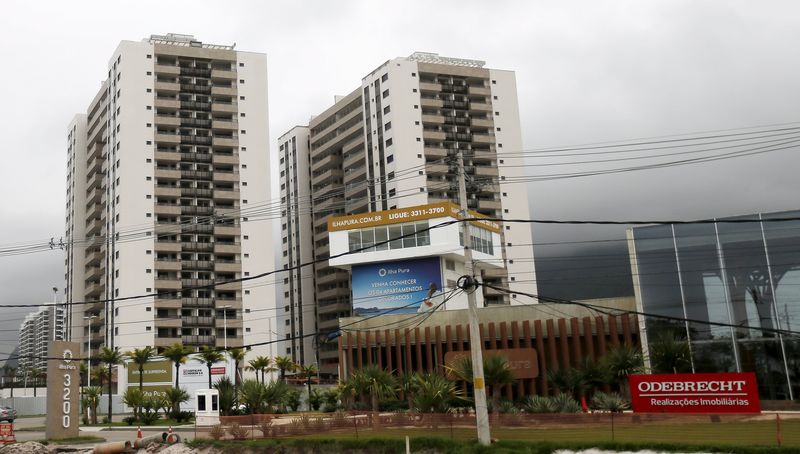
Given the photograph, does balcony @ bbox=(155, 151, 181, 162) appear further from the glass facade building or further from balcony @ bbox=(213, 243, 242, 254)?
the glass facade building

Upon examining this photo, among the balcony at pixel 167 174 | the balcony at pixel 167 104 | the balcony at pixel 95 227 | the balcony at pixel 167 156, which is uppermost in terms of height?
the balcony at pixel 167 104

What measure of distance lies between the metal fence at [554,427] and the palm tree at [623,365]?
890cm

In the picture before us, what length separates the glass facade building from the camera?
146 feet

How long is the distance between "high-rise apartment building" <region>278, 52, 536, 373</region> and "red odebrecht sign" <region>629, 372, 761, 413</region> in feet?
264

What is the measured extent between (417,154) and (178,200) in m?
38.6

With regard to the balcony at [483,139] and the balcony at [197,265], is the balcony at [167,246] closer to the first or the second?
the balcony at [197,265]

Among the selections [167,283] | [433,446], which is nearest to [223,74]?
[167,283]

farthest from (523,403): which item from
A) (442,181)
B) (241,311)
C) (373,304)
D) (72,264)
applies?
(72,264)

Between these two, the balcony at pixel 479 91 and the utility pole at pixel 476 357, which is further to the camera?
the balcony at pixel 479 91

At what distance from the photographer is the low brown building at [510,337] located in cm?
5181

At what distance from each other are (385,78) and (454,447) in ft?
326

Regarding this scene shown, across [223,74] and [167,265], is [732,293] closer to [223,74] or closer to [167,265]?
[167,265]

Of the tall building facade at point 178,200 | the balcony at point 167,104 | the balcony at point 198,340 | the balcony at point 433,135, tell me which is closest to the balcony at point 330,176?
the tall building facade at point 178,200

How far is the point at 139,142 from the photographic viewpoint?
365 feet
